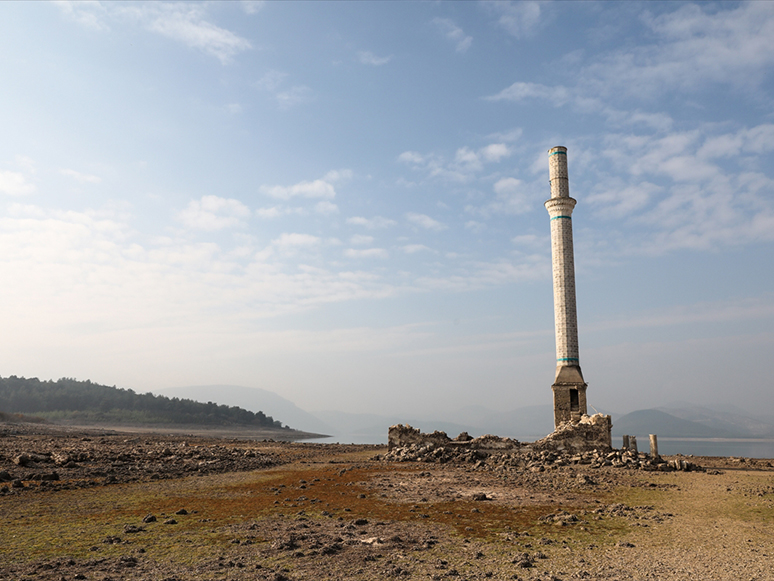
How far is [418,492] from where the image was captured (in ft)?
42.6

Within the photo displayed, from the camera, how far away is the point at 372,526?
894 cm

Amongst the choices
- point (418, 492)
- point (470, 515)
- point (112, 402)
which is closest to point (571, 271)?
point (418, 492)

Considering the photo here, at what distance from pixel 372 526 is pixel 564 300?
23.4m

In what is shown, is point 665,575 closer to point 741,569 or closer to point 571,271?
point 741,569

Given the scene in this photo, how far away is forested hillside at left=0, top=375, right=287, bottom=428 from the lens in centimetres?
6538

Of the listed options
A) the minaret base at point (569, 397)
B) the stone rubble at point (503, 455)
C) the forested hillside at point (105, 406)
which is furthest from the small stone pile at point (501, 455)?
the forested hillside at point (105, 406)

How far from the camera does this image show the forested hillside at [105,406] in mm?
65375

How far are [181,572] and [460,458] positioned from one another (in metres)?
17.1

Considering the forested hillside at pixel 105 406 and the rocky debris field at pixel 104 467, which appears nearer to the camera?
the rocky debris field at pixel 104 467

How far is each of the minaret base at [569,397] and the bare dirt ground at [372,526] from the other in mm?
10895

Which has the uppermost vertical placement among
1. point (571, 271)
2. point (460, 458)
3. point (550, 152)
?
point (550, 152)

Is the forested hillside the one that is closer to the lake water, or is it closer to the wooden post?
the lake water

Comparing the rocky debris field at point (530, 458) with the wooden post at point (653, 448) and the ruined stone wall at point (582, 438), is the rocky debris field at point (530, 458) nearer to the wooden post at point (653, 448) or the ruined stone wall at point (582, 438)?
the wooden post at point (653, 448)

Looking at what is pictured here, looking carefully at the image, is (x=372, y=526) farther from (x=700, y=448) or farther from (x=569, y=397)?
(x=700, y=448)
